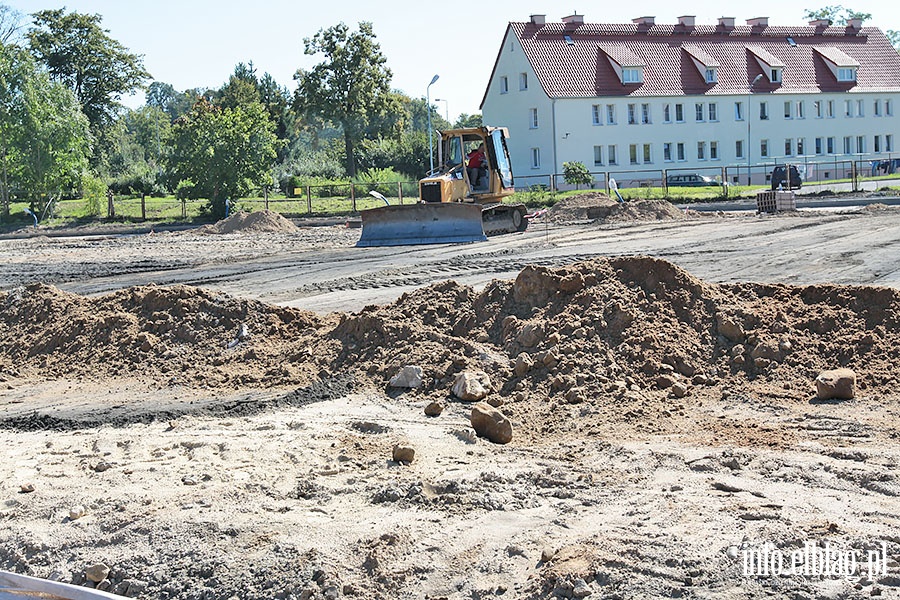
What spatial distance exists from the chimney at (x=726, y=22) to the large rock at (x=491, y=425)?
67.6 meters

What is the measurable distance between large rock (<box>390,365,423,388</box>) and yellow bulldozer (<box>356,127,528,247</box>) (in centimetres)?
1397

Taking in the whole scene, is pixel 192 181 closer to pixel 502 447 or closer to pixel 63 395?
pixel 63 395

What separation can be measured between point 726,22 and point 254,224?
49283 mm

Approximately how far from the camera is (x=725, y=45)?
68.8 m

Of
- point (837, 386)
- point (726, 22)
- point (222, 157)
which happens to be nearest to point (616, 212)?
point (222, 157)

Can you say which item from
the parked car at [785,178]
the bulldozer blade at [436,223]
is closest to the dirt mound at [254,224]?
the bulldozer blade at [436,223]

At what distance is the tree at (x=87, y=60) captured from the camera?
A: 64.5 metres

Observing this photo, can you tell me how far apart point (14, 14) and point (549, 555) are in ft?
210

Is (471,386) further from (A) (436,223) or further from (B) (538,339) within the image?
(A) (436,223)

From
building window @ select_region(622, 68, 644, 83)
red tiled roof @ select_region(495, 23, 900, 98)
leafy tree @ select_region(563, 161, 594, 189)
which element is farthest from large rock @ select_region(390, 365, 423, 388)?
building window @ select_region(622, 68, 644, 83)

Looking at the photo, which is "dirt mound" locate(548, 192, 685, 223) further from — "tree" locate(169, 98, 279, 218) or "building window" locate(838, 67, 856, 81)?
"building window" locate(838, 67, 856, 81)

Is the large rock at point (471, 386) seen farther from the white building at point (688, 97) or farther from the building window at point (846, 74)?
Answer: the building window at point (846, 74)

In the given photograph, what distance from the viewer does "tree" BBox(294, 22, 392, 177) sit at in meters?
64.1

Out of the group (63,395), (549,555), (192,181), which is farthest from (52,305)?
(192,181)
